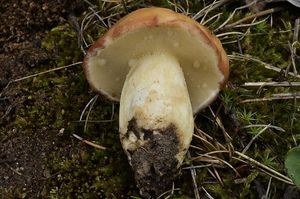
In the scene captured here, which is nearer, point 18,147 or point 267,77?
point 18,147

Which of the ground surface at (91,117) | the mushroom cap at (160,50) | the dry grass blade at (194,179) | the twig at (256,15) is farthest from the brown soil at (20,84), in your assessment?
the twig at (256,15)

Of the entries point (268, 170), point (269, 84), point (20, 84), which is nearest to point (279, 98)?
point (269, 84)

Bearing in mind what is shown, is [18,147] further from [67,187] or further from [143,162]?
[143,162]

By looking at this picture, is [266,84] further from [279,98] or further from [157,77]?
[157,77]

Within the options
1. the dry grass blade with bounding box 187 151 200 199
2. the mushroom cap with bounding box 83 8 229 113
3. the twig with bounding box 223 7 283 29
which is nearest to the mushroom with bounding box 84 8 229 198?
the mushroom cap with bounding box 83 8 229 113

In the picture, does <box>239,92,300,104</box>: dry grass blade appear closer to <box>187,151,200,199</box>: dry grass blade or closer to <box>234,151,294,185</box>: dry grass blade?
<box>234,151,294,185</box>: dry grass blade

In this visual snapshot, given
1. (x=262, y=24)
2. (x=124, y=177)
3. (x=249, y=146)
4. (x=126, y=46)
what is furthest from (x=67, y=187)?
(x=262, y=24)
